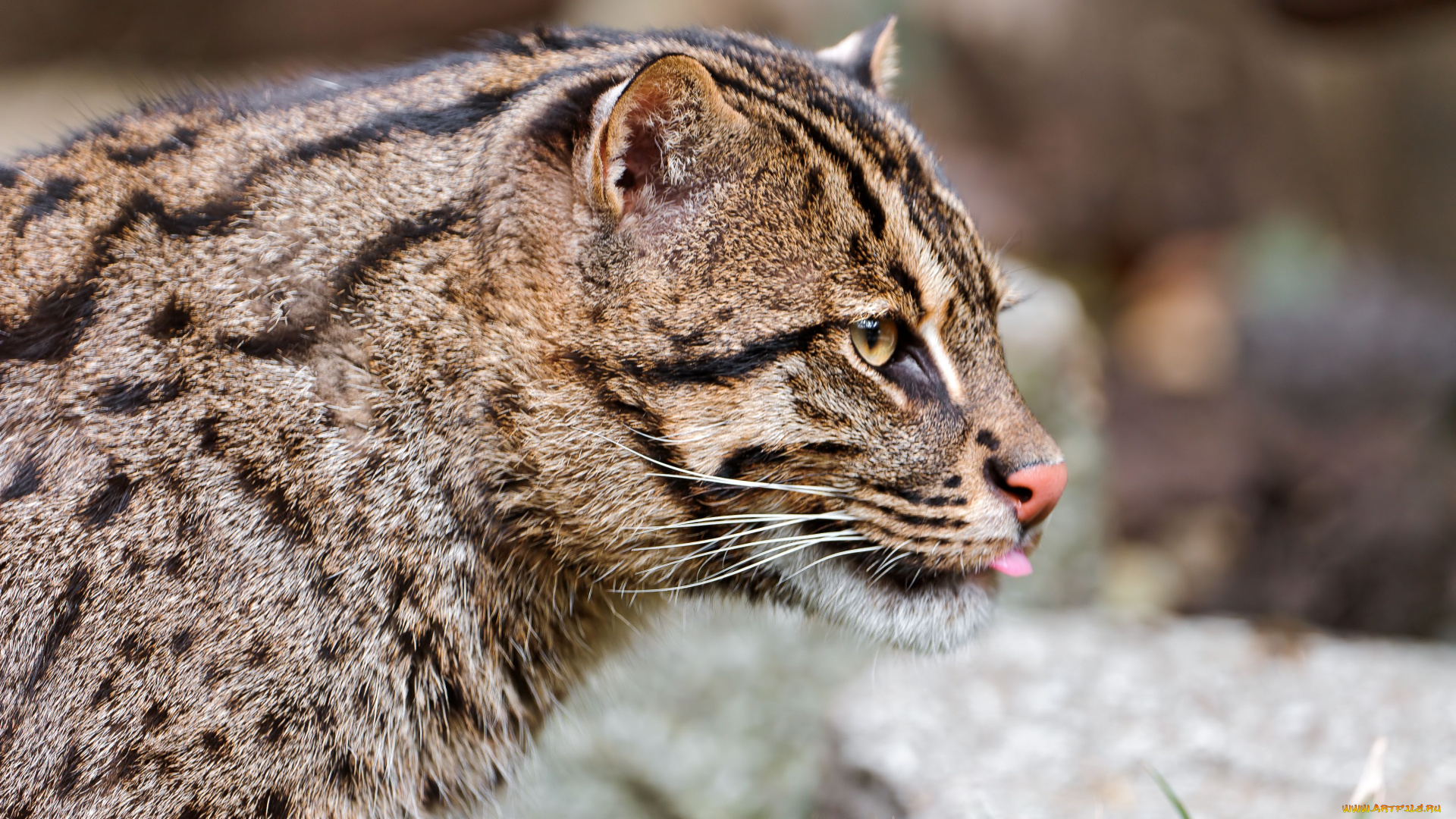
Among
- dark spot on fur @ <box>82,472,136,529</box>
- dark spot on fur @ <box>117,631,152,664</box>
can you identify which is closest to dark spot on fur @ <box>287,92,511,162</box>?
dark spot on fur @ <box>82,472,136,529</box>

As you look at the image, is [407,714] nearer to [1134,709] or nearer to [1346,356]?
[1134,709]

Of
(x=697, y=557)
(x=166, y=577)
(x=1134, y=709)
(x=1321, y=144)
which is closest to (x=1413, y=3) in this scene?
(x=1321, y=144)

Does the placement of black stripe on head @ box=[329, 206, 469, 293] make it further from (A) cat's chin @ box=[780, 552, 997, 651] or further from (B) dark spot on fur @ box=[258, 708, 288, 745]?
(A) cat's chin @ box=[780, 552, 997, 651]

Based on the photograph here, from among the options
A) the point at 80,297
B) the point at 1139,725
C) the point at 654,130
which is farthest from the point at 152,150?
the point at 1139,725

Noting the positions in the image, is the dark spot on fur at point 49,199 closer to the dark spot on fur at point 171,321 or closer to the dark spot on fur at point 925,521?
the dark spot on fur at point 171,321

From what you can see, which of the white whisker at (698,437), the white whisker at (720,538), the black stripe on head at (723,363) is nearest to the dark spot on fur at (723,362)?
the black stripe on head at (723,363)

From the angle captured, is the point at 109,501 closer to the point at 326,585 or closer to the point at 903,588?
the point at 326,585
